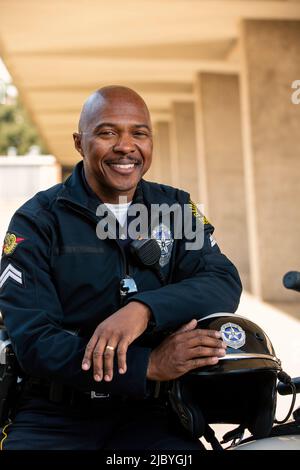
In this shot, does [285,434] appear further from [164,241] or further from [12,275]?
[12,275]

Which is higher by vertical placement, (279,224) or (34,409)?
(279,224)

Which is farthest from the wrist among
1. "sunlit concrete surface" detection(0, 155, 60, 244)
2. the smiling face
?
"sunlit concrete surface" detection(0, 155, 60, 244)

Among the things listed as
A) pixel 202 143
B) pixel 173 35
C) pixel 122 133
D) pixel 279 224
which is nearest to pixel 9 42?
pixel 173 35

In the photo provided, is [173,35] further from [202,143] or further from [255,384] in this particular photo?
[255,384]

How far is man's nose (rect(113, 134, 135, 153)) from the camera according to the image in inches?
79.9

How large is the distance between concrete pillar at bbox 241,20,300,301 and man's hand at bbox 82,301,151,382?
380 inches

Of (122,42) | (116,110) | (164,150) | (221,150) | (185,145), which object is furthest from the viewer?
(164,150)

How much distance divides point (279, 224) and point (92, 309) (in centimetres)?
977

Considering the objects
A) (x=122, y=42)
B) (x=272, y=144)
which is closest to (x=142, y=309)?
(x=272, y=144)

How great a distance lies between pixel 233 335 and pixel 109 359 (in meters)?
0.29

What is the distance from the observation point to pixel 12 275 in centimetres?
189

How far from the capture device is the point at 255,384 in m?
1.65

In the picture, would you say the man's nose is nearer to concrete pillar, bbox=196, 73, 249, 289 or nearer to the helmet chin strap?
the helmet chin strap

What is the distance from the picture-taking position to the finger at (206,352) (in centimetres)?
158
